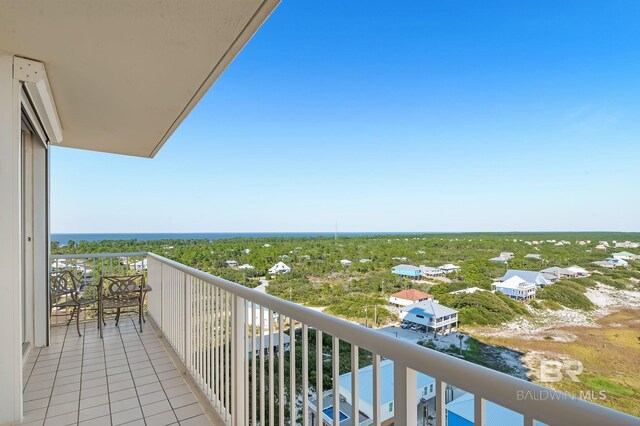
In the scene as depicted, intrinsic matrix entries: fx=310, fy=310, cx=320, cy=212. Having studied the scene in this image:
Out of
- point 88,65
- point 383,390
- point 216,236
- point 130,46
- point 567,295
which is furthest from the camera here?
point 216,236

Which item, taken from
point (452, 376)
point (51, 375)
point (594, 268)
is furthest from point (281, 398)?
point (594, 268)

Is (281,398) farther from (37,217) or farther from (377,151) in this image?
(377,151)

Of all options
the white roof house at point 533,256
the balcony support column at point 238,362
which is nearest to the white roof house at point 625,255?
the white roof house at point 533,256

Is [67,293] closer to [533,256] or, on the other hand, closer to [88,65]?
[88,65]

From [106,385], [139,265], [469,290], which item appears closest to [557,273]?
[469,290]

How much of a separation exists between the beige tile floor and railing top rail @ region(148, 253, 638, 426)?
194 cm

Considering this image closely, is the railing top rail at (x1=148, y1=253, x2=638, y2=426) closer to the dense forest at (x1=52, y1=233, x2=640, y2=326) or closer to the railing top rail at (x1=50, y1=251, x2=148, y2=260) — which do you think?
the dense forest at (x1=52, y1=233, x2=640, y2=326)

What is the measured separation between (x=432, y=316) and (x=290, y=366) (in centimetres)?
169

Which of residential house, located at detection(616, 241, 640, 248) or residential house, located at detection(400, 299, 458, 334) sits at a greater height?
residential house, located at detection(616, 241, 640, 248)

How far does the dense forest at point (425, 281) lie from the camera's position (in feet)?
9.84

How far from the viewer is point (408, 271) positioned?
4.27m

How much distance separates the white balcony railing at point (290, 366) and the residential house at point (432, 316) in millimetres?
1122

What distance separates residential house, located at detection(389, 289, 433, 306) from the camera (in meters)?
3.31

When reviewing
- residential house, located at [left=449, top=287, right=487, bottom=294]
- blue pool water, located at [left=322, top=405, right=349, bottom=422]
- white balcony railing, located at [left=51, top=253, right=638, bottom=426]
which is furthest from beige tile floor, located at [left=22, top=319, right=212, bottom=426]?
residential house, located at [left=449, top=287, right=487, bottom=294]
